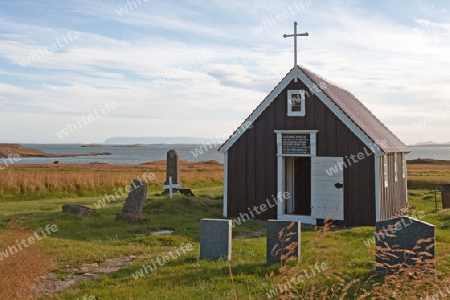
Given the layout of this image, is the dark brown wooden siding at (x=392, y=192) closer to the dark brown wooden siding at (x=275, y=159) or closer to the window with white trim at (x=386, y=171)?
the window with white trim at (x=386, y=171)

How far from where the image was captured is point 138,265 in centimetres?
1062

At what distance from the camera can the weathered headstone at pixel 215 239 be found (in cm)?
1087

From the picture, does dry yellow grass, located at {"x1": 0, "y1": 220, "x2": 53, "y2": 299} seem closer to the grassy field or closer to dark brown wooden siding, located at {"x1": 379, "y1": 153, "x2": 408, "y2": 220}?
the grassy field

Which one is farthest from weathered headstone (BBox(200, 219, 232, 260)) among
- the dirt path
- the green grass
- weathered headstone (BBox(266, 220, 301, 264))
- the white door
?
the white door

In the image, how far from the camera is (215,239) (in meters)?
11.0

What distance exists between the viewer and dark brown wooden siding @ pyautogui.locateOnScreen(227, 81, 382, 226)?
58.5ft

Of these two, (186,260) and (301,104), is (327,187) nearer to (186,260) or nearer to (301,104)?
(301,104)

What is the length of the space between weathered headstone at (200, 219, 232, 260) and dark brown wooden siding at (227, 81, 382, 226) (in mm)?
8505

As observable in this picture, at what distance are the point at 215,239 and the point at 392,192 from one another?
39.4 feet

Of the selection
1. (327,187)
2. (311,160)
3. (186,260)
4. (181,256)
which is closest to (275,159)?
(311,160)

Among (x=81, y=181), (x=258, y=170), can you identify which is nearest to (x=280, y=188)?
(x=258, y=170)

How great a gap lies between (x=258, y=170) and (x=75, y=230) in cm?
773

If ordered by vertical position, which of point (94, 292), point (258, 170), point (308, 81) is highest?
point (308, 81)

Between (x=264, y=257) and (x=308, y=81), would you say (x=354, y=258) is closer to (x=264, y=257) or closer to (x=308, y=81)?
(x=264, y=257)
